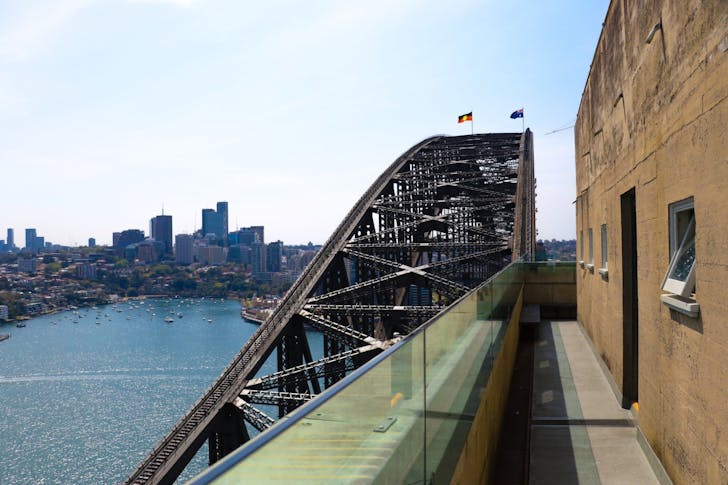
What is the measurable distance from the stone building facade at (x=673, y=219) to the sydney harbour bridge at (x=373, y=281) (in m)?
4.05

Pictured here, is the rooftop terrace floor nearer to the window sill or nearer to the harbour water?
the window sill

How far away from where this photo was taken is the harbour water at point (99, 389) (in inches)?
1971

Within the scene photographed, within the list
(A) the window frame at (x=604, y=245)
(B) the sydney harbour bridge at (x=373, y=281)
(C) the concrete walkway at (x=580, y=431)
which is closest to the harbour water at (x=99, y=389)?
(B) the sydney harbour bridge at (x=373, y=281)

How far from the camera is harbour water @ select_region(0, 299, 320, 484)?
50.1m

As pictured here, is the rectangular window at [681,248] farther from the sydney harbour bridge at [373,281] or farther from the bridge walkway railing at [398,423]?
the sydney harbour bridge at [373,281]

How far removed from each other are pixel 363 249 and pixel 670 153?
20807 mm

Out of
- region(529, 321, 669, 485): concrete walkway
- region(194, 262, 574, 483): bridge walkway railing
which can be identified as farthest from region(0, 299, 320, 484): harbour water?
region(194, 262, 574, 483): bridge walkway railing

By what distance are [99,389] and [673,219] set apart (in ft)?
245

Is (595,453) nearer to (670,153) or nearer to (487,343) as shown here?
(487,343)

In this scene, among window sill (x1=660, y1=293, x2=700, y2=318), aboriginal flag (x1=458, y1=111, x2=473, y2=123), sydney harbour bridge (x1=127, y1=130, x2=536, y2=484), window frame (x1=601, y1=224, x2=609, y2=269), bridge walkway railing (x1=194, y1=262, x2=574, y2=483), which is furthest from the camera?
aboriginal flag (x1=458, y1=111, x2=473, y2=123)

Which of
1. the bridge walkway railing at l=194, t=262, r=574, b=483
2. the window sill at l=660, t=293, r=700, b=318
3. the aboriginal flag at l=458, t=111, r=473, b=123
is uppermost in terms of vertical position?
the aboriginal flag at l=458, t=111, r=473, b=123

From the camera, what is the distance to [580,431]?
805 cm

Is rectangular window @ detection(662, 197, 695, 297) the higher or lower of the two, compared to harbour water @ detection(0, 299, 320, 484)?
higher

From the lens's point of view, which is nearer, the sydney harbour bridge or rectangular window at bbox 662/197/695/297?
rectangular window at bbox 662/197/695/297
